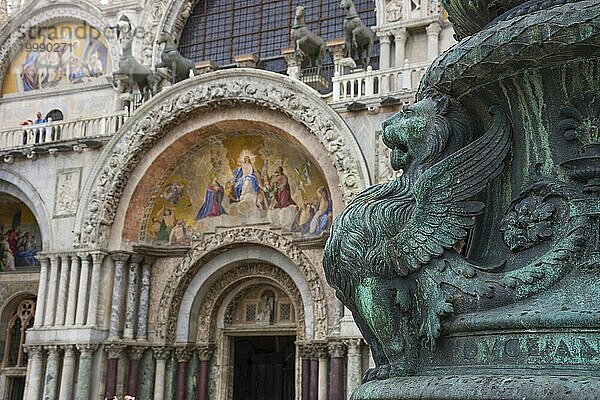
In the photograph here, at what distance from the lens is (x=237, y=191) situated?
16125 millimetres

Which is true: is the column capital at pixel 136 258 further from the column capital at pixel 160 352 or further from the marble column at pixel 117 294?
the column capital at pixel 160 352

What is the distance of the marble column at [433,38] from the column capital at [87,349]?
8580mm

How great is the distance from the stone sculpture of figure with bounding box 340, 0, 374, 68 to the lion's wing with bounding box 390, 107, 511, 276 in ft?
41.6

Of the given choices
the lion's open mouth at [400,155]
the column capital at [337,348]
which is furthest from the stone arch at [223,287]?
the lion's open mouth at [400,155]

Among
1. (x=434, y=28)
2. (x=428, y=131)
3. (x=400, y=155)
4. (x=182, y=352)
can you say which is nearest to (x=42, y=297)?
(x=182, y=352)

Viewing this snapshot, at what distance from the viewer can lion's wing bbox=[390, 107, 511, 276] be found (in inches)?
130

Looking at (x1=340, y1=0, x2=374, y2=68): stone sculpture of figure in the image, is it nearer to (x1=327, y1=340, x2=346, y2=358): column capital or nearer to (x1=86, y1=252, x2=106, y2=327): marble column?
(x1=327, y1=340, x2=346, y2=358): column capital

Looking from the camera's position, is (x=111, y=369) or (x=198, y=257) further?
(x=198, y=257)

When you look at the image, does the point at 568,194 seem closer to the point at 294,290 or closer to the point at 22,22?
the point at 294,290

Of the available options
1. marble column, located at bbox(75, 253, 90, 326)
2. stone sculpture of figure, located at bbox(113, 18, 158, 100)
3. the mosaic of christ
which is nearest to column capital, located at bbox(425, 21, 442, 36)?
the mosaic of christ

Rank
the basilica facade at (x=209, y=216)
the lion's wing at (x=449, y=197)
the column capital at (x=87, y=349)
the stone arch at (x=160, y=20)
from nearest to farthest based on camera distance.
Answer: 1. the lion's wing at (x=449, y=197)
2. the basilica facade at (x=209, y=216)
3. the column capital at (x=87, y=349)
4. the stone arch at (x=160, y=20)

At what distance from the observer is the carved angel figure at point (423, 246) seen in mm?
3182

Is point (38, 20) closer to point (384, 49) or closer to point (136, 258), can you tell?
point (136, 258)

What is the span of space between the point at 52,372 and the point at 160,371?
6.54 feet
